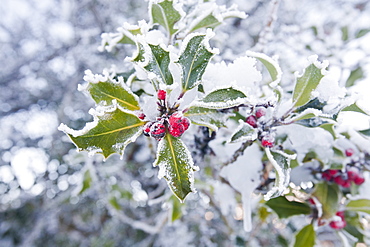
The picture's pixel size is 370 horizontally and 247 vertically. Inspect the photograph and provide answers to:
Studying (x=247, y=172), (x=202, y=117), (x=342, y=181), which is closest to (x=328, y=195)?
(x=342, y=181)

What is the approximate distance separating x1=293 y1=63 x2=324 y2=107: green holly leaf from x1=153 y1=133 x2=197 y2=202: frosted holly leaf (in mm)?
369

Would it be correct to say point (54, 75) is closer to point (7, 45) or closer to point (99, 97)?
point (7, 45)

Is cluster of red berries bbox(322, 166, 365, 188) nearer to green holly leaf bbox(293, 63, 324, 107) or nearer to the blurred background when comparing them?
green holly leaf bbox(293, 63, 324, 107)

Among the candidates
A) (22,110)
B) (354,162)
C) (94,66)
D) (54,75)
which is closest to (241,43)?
(94,66)

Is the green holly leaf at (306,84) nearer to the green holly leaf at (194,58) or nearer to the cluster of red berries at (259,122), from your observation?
the cluster of red berries at (259,122)

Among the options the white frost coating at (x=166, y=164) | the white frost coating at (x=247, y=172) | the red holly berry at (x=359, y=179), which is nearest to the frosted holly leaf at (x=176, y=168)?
the white frost coating at (x=166, y=164)

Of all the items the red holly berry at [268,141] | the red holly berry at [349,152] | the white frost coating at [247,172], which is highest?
the red holly berry at [268,141]

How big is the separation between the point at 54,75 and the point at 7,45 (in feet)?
3.16

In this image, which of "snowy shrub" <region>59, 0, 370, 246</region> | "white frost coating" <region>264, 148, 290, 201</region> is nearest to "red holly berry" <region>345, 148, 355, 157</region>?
"snowy shrub" <region>59, 0, 370, 246</region>

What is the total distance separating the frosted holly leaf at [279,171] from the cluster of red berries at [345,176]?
1.59 ft

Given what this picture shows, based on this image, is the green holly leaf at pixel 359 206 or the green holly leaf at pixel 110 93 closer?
the green holly leaf at pixel 110 93

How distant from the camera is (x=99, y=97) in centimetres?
76

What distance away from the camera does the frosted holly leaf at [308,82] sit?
2.47ft

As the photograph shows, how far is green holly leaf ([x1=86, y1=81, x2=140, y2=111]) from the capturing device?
29.5 inches
